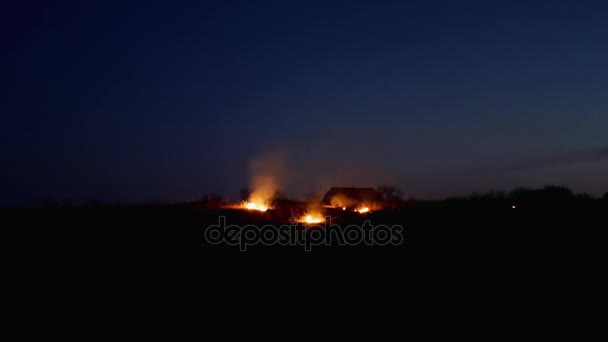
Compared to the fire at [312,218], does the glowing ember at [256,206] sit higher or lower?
higher

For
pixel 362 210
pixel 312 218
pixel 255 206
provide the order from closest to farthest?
pixel 312 218 → pixel 255 206 → pixel 362 210

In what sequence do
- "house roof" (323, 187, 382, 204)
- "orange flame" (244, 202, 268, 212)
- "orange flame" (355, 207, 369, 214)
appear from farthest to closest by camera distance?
"house roof" (323, 187, 382, 204) → "orange flame" (355, 207, 369, 214) → "orange flame" (244, 202, 268, 212)

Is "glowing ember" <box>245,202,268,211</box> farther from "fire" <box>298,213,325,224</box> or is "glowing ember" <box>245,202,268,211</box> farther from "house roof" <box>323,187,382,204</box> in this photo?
"house roof" <box>323,187,382,204</box>

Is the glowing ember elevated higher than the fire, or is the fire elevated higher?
the glowing ember

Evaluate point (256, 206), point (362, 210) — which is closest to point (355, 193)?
point (362, 210)

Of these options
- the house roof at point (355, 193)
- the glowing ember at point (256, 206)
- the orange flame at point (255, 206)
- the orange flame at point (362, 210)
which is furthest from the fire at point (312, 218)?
the house roof at point (355, 193)

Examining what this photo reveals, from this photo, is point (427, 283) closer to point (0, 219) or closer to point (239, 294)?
point (239, 294)

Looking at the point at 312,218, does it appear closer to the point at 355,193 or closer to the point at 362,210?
the point at 362,210

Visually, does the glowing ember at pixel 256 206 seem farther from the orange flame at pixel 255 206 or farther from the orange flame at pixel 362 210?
the orange flame at pixel 362 210

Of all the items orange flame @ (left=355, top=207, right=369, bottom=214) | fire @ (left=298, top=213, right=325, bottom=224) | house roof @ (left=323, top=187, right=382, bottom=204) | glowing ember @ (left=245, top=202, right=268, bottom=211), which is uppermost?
house roof @ (left=323, top=187, right=382, bottom=204)

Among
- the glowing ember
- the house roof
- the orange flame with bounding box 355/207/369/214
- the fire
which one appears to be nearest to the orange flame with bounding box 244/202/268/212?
the glowing ember

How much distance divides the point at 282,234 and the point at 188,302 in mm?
5942

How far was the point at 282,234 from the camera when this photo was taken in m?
15.3

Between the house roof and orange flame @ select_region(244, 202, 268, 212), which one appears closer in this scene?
orange flame @ select_region(244, 202, 268, 212)
